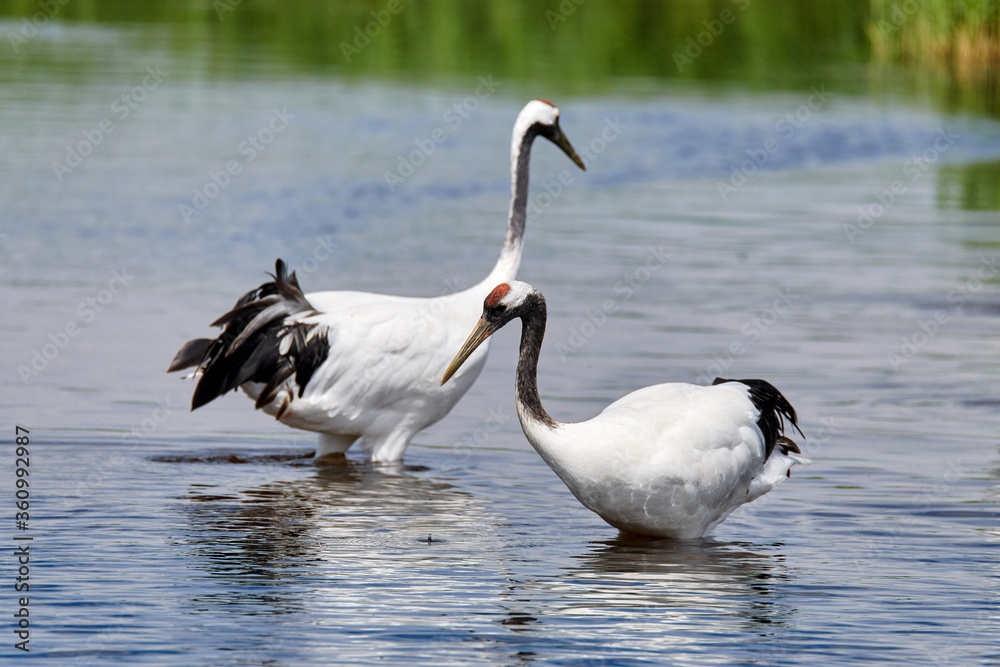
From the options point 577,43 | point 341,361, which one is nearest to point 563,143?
point 341,361

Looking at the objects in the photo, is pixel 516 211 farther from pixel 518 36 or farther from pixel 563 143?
pixel 518 36

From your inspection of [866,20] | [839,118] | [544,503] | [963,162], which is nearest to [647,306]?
[544,503]

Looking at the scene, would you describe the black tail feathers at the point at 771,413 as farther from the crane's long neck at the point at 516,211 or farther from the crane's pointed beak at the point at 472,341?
the crane's long neck at the point at 516,211

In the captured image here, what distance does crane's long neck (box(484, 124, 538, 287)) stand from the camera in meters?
9.58

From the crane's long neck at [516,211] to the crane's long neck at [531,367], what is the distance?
1686 millimetres

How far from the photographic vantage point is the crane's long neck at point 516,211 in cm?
958

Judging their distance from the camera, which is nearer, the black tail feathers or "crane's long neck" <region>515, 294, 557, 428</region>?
"crane's long neck" <region>515, 294, 557, 428</region>

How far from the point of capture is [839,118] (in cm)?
2675

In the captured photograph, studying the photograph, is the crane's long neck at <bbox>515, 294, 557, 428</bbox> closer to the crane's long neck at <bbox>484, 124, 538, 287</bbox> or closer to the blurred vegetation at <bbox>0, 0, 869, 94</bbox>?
the crane's long neck at <bbox>484, 124, 538, 287</bbox>

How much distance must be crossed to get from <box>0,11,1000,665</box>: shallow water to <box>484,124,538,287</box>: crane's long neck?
1.02 meters

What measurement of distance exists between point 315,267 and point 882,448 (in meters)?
6.58

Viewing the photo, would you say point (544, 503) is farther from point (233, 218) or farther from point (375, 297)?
point (233, 218)

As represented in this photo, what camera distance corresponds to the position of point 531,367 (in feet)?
24.4

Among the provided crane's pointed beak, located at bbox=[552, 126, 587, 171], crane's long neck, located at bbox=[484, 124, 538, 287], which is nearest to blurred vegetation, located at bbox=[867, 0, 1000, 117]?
crane's pointed beak, located at bbox=[552, 126, 587, 171]
